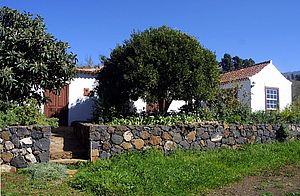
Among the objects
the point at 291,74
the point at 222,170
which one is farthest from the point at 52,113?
the point at 291,74

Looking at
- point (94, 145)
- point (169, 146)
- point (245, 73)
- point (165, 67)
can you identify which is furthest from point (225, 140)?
point (245, 73)

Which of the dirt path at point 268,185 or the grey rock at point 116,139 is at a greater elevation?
the grey rock at point 116,139

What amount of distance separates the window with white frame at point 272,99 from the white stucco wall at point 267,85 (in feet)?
0.77

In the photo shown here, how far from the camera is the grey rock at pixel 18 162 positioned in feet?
27.8

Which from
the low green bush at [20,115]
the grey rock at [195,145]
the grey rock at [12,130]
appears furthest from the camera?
the grey rock at [195,145]

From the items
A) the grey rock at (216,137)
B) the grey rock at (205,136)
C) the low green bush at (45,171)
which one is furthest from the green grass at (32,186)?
the grey rock at (216,137)

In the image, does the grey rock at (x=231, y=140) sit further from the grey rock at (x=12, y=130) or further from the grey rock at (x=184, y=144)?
the grey rock at (x=12, y=130)

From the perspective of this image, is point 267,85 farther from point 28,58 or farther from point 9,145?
point 9,145

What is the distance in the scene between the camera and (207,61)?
41.5 feet

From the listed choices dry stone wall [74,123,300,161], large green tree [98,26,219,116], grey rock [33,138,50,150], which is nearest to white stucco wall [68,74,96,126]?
large green tree [98,26,219,116]

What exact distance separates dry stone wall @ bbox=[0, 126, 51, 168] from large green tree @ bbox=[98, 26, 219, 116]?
13.2ft

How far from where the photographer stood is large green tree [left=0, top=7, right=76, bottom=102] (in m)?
Answer: 10.6

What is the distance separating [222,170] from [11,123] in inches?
218

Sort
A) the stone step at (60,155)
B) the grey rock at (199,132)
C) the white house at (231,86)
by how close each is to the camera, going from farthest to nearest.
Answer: the white house at (231,86) < the grey rock at (199,132) < the stone step at (60,155)
